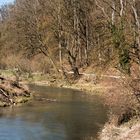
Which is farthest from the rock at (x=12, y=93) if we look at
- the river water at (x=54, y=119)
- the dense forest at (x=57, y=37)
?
the dense forest at (x=57, y=37)

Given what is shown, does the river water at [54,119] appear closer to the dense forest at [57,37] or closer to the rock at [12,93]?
the rock at [12,93]

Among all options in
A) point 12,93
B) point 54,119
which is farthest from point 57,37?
point 54,119

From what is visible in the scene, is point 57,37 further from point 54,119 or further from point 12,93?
point 54,119

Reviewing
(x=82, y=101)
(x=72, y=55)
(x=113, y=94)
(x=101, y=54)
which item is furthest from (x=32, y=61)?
(x=113, y=94)

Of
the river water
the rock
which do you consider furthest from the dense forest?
the river water

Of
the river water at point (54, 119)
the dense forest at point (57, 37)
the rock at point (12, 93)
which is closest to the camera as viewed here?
the river water at point (54, 119)

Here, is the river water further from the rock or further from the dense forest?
the dense forest

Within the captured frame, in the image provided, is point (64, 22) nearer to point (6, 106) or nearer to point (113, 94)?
point (6, 106)

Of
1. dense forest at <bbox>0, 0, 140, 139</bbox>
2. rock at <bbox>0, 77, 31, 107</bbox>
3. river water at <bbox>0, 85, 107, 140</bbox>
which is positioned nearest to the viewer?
river water at <bbox>0, 85, 107, 140</bbox>

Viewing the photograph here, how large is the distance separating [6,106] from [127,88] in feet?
46.2

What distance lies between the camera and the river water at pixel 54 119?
27609mm

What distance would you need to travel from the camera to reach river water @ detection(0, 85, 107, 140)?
90.6 ft

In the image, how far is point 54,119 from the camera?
108 feet

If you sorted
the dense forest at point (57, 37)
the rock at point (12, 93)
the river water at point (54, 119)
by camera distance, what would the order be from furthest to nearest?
the dense forest at point (57, 37) < the rock at point (12, 93) < the river water at point (54, 119)
